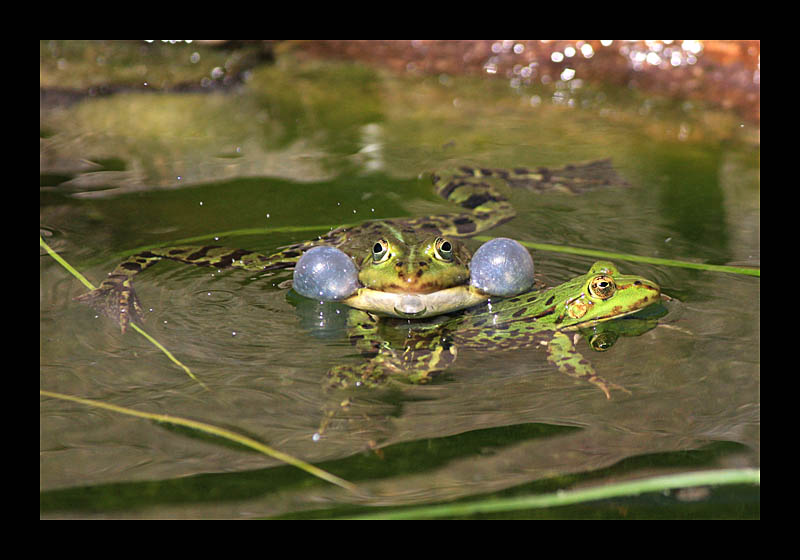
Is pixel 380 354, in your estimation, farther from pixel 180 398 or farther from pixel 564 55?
pixel 564 55

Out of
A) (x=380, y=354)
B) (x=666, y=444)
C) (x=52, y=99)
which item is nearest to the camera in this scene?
(x=666, y=444)

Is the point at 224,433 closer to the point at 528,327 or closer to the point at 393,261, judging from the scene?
the point at 393,261

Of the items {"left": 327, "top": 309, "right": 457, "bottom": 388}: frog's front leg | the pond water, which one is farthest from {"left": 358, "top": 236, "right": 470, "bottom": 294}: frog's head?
the pond water

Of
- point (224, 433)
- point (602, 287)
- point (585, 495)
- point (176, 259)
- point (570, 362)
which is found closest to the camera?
point (585, 495)

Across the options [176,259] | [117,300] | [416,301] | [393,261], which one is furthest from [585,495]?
[176,259]

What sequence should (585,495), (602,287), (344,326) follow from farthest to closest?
(344,326), (602,287), (585,495)

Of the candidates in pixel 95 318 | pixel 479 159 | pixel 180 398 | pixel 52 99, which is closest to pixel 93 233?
pixel 95 318

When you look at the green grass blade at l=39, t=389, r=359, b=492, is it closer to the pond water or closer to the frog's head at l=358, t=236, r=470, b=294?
the pond water
